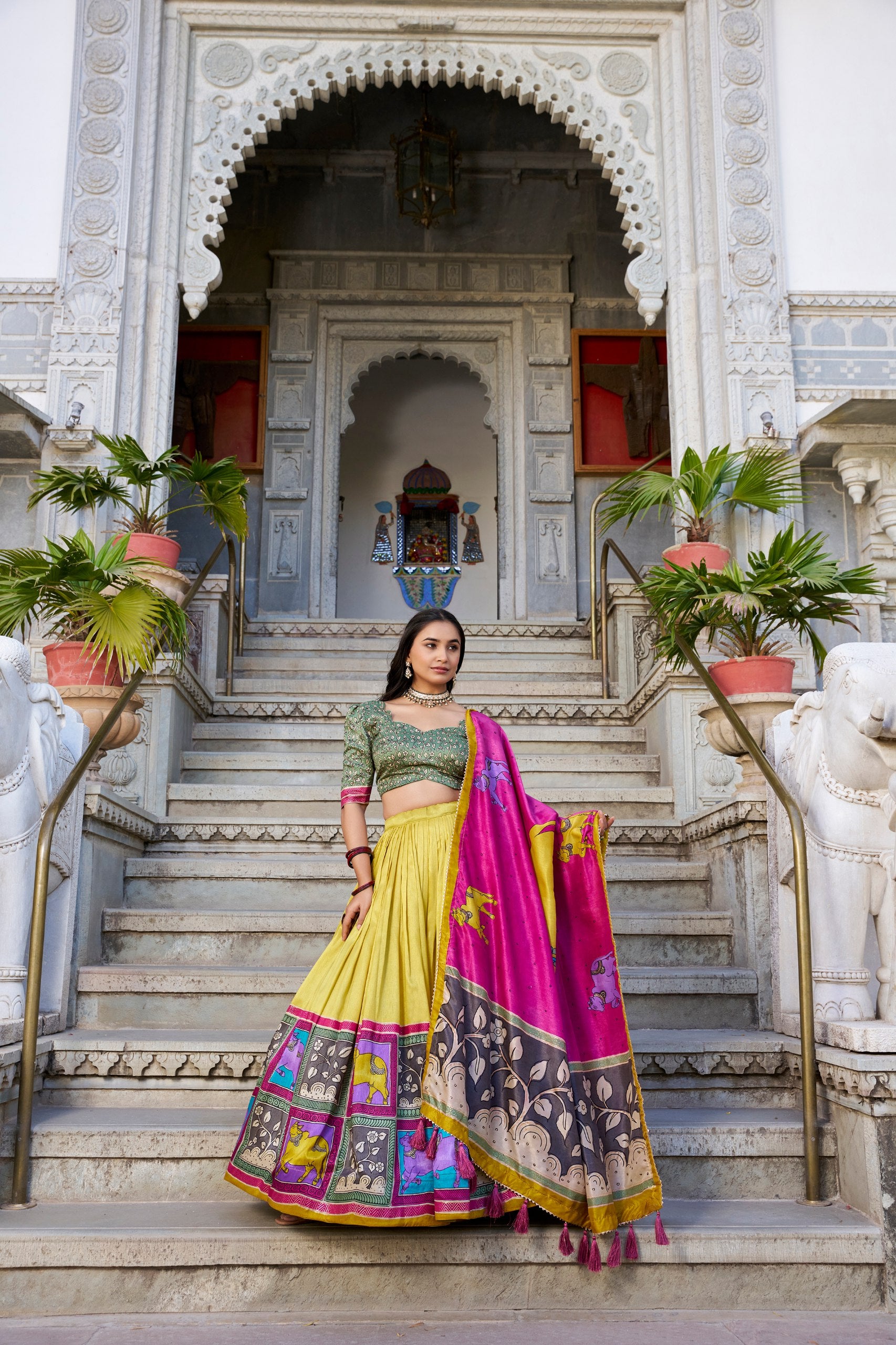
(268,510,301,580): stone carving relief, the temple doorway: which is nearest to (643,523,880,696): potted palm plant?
(268,510,301,580): stone carving relief

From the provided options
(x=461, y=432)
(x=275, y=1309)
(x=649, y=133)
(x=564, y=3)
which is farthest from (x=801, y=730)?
(x=461, y=432)

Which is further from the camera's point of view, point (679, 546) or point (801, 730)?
point (679, 546)

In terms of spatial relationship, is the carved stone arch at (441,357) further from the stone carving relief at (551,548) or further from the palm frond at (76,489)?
the palm frond at (76,489)

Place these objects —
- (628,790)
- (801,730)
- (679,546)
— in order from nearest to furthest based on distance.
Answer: (801,730)
(628,790)
(679,546)

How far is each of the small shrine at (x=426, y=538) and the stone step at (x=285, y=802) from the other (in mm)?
6775

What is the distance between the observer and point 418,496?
12438 mm

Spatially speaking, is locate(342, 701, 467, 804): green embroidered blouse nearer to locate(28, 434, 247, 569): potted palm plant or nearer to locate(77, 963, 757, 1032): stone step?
locate(77, 963, 757, 1032): stone step

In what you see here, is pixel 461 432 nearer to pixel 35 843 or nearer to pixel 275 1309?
pixel 35 843

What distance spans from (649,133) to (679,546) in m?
2.89

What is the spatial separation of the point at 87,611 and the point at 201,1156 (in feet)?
6.61

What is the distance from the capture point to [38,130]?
675cm

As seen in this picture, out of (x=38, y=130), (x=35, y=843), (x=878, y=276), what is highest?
(x=38, y=130)

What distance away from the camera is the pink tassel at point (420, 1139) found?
2.45 meters

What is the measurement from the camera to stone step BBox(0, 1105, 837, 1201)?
2908 mm
